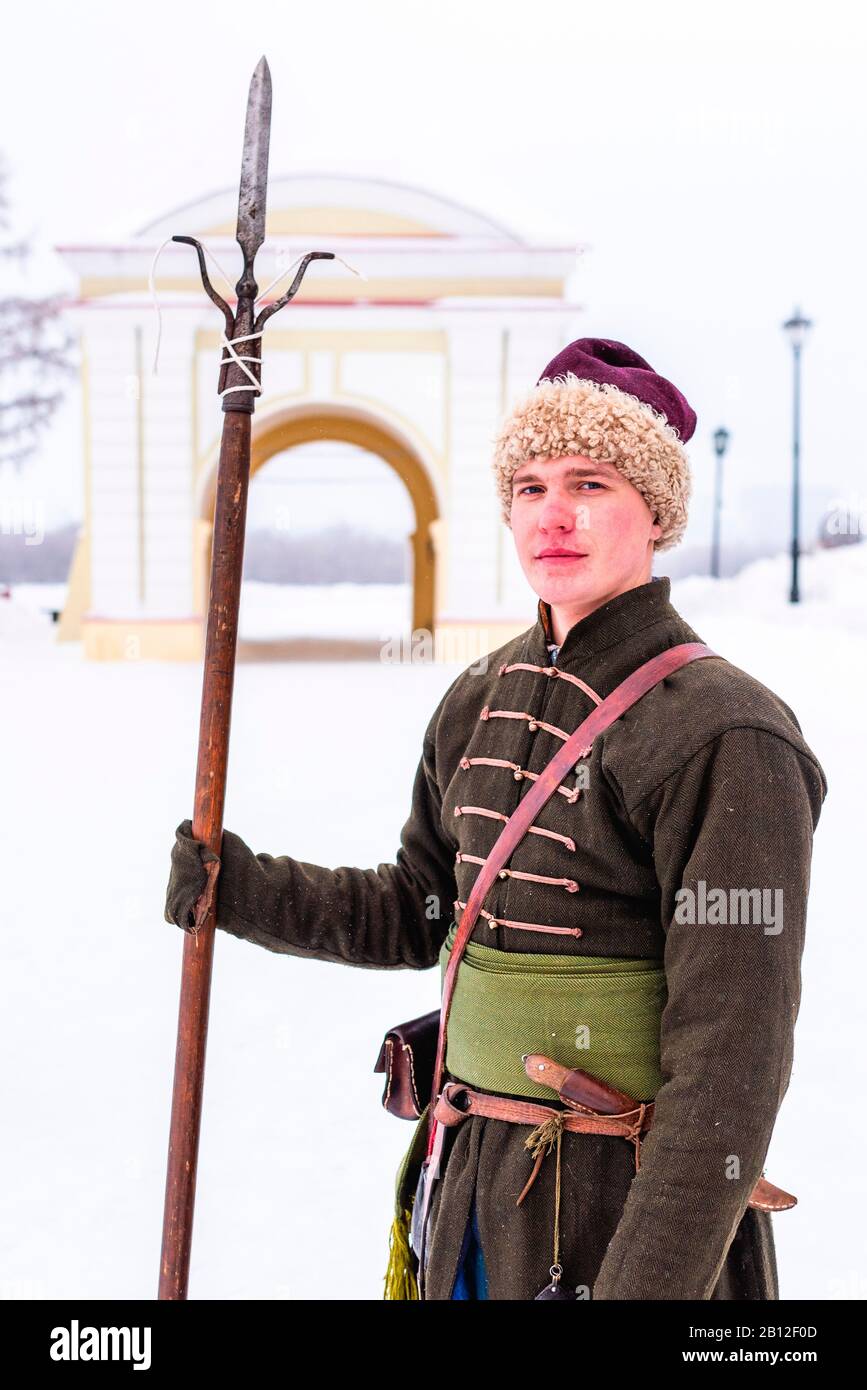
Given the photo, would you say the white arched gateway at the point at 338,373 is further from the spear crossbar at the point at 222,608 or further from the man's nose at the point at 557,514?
the man's nose at the point at 557,514

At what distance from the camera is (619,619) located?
113cm

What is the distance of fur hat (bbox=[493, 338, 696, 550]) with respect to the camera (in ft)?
3.71

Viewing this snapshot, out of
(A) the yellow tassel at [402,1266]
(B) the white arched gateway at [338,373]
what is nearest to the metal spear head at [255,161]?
(A) the yellow tassel at [402,1266]

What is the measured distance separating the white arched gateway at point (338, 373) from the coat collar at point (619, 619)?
7.11 meters

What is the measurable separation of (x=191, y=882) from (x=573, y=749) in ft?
1.33

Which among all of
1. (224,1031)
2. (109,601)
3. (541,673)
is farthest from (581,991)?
(109,601)

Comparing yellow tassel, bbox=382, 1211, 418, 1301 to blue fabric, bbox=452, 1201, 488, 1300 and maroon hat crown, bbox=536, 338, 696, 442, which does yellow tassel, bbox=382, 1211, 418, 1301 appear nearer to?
blue fabric, bbox=452, 1201, 488, 1300

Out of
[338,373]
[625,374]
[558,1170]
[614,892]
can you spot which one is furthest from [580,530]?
[338,373]

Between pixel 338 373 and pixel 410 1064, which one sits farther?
pixel 338 373

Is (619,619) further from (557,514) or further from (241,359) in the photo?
(241,359)

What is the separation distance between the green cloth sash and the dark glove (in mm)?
283

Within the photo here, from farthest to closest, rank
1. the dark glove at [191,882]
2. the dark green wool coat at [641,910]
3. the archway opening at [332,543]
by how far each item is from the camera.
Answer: the archway opening at [332,543], the dark glove at [191,882], the dark green wool coat at [641,910]

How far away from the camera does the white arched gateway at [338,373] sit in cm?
843
